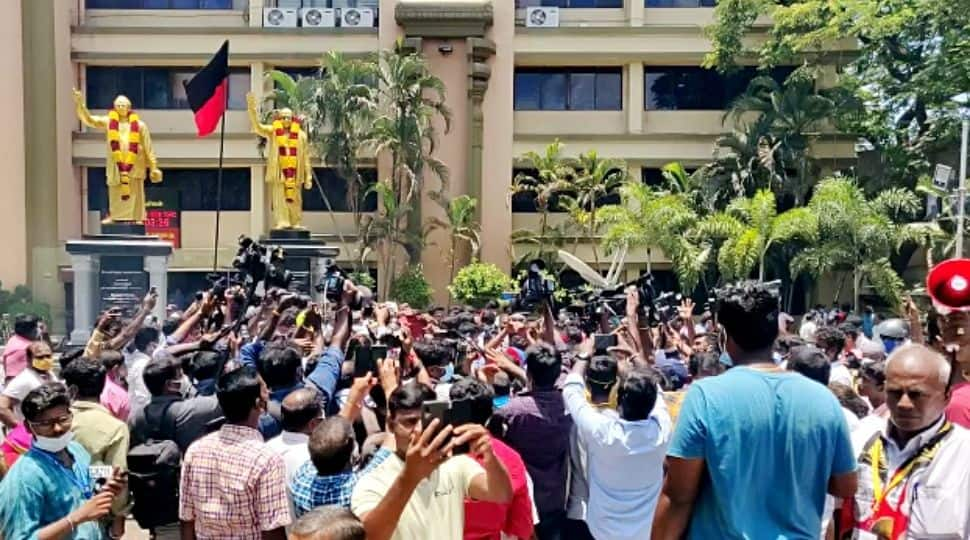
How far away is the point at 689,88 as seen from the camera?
2470 centimetres

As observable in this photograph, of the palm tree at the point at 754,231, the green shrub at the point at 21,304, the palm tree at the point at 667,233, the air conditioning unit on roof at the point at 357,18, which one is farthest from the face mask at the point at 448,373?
the air conditioning unit on roof at the point at 357,18

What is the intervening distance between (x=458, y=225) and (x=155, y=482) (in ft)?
61.2

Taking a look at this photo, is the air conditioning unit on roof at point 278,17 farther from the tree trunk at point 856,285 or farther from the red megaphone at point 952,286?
the red megaphone at point 952,286

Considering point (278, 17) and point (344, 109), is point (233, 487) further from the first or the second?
point (278, 17)

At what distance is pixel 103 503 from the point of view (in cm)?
324

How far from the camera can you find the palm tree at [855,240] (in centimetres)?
1917

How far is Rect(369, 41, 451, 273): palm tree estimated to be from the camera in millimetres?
21453

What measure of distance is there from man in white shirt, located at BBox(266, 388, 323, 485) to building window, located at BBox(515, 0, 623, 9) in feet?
73.3

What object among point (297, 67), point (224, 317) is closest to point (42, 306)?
point (297, 67)

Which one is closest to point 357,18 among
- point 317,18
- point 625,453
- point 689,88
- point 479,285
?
point 317,18

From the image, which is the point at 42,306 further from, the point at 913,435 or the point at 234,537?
the point at 913,435

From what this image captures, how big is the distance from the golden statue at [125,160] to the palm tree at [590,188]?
10591 mm

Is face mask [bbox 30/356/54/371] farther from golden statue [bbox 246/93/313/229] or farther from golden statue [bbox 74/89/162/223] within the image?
golden statue [bbox 246/93/313/229]

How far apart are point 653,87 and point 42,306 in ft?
54.3
